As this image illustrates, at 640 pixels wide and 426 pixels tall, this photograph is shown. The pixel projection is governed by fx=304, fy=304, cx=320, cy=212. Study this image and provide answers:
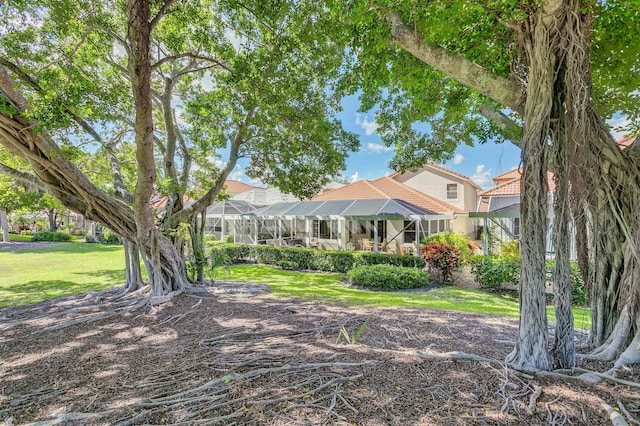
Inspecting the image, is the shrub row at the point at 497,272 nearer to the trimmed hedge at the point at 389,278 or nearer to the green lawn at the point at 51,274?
the trimmed hedge at the point at 389,278

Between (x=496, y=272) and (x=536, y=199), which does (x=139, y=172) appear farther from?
(x=496, y=272)

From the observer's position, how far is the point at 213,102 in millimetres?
7977

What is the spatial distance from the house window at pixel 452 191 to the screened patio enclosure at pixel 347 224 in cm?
304

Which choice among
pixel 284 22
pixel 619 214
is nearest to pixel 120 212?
pixel 284 22

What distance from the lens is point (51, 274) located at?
12.4 meters

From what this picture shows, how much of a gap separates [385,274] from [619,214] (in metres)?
7.72

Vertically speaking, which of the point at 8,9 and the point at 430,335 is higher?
the point at 8,9

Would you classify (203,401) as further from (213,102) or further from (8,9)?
(8,9)

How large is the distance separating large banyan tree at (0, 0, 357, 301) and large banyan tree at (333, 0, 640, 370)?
2106 millimetres

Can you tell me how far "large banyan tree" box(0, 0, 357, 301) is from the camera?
477 cm

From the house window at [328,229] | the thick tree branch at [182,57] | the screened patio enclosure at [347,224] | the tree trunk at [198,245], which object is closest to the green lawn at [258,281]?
the tree trunk at [198,245]

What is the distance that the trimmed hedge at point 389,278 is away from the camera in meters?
10.4

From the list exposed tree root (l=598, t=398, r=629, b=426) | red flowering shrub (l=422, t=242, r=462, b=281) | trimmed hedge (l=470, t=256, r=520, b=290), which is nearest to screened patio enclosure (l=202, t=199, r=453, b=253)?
red flowering shrub (l=422, t=242, r=462, b=281)

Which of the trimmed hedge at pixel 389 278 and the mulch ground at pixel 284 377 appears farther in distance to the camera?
the trimmed hedge at pixel 389 278
